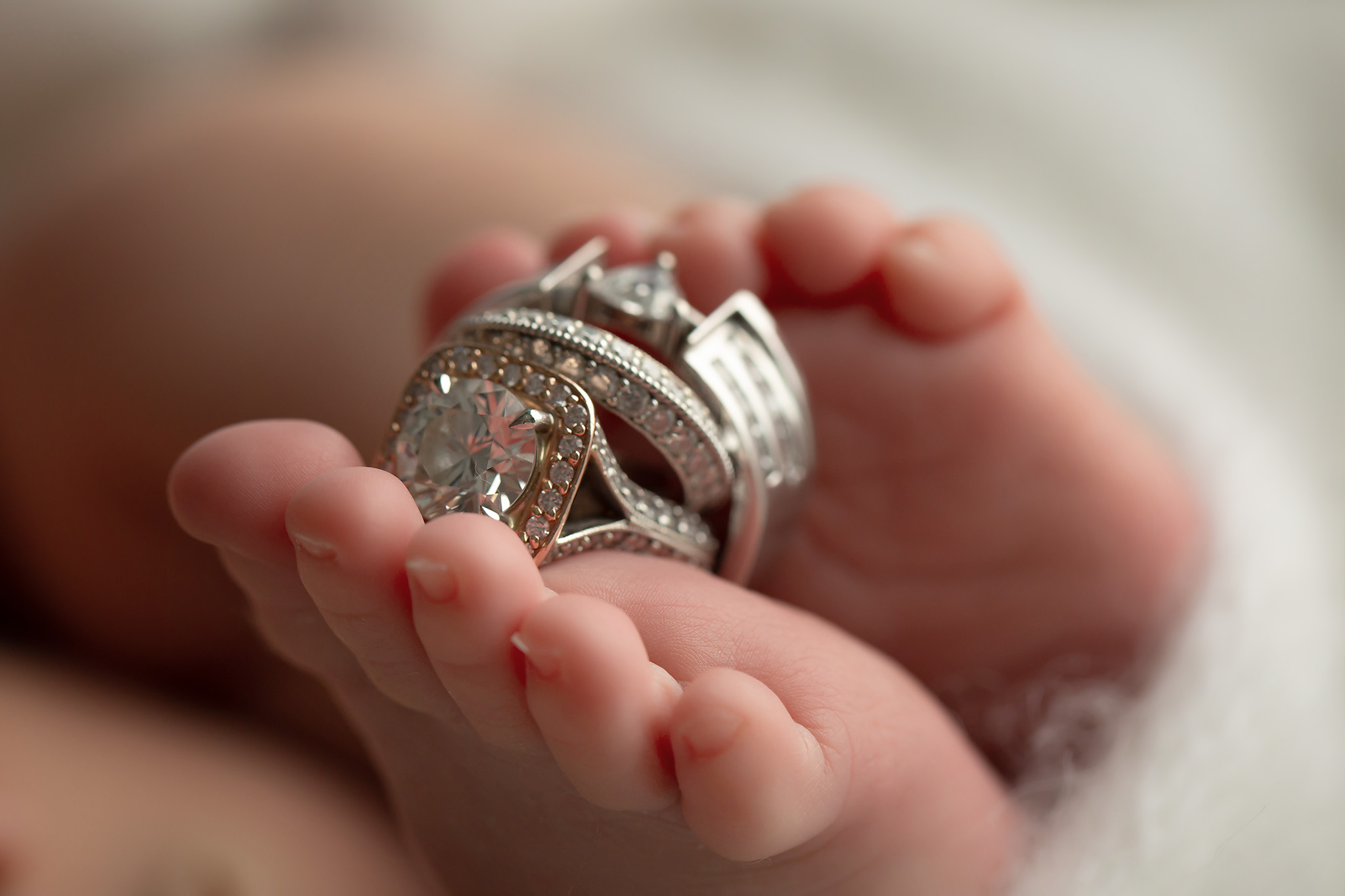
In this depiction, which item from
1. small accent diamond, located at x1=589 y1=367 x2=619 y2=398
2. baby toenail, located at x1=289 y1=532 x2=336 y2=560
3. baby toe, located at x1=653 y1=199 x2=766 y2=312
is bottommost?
baby toenail, located at x1=289 y1=532 x2=336 y2=560

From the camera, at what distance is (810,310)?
54 centimetres

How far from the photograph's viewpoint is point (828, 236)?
1.65 feet

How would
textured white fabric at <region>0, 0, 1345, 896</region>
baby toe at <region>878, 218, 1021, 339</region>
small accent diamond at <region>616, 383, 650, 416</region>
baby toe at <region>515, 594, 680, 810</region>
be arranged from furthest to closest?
textured white fabric at <region>0, 0, 1345, 896</region> < baby toe at <region>878, 218, 1021, 339</region> < small accent diamond at <region>616, 383, 650, 416</region> < baby toe at <region>515, 594, 680, 810</region>

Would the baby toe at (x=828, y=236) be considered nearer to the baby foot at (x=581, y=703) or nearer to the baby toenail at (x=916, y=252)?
the baby toenail at (x=916, y=252)

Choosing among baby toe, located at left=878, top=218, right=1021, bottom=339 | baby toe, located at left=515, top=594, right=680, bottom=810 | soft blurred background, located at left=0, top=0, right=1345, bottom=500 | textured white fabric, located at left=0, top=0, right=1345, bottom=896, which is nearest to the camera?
baby toe, located at left=515, top=594, right=680, bottom=810

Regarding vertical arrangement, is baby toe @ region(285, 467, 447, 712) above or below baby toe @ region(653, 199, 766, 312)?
below

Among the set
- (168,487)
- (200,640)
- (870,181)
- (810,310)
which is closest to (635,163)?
(870,181)

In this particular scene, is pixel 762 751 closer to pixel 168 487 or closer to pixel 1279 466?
pixel 168 487

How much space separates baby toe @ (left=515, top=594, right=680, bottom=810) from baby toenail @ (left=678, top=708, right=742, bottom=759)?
0.01 metres

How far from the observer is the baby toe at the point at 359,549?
0.30 metres

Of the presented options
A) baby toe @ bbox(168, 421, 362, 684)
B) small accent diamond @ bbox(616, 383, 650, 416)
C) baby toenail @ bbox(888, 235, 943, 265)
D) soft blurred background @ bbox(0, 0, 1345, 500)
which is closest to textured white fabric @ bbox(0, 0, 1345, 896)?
soft blurred background @ bbox(0, 0, 1345, 500)

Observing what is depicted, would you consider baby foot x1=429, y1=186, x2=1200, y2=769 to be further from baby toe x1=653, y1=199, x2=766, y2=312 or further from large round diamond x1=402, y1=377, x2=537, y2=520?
large round diamond x1=402, y1=377, x2=537, y2=520

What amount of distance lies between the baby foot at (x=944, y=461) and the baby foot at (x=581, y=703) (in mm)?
121

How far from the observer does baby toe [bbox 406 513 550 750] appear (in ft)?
0.95
